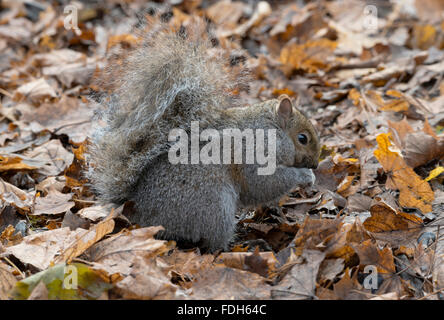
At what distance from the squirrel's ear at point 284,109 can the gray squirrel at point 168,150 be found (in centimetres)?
22

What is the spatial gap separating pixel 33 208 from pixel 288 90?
2279mm

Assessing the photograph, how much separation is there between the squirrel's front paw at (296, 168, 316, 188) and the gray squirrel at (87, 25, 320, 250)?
0.14m

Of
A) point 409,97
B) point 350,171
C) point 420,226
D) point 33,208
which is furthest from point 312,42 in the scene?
point 33,208

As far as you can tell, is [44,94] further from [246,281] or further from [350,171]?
[246,281]

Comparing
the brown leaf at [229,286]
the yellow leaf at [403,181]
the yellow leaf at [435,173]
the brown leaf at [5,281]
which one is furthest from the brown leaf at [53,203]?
the yellow leaf at [435,173]

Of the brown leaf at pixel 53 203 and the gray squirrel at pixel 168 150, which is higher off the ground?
the gray squirrel at pixel 168 150

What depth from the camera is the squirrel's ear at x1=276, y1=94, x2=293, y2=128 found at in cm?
293

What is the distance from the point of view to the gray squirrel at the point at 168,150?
2586 mm

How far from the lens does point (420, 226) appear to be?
253 centimetres

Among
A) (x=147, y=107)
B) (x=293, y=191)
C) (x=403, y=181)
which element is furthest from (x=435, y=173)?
(x=147, y=107)

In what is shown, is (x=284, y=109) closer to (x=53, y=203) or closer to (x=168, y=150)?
(x=168, y=150)

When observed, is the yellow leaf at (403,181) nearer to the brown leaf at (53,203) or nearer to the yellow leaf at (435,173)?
the yellow leaf at (435,173)

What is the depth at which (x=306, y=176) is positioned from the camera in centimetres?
298

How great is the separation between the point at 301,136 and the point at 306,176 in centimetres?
25
